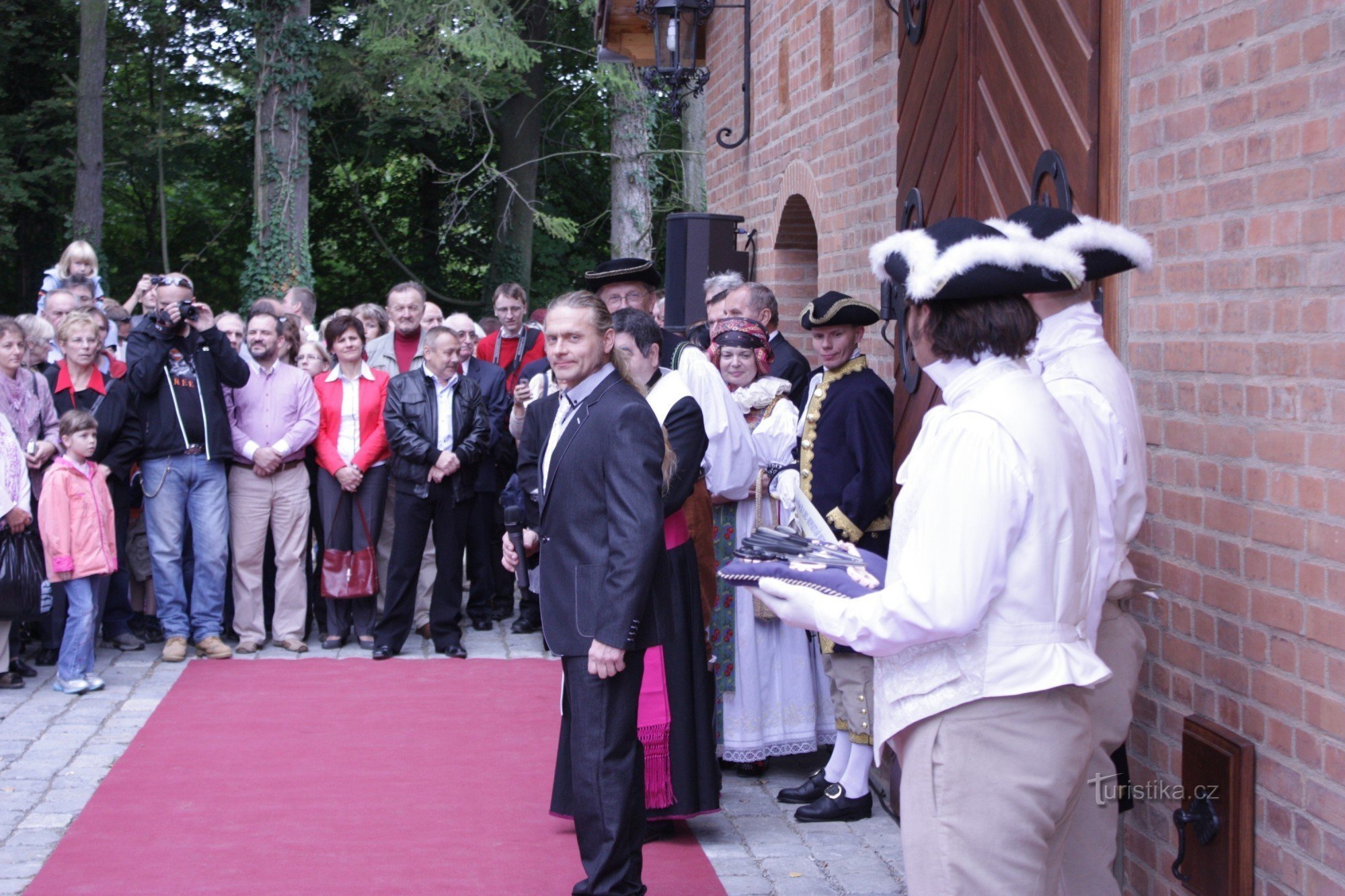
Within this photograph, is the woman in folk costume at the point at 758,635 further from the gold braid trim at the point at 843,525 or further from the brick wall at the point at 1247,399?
the brick wall at the point at 1247,399

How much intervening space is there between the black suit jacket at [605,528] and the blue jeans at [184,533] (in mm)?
4333

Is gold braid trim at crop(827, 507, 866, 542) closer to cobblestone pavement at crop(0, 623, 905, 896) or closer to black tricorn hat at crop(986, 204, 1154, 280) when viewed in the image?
cobblestone pavement at crop(0, 623, 905, 896)

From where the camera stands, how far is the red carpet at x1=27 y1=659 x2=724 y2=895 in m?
4.73

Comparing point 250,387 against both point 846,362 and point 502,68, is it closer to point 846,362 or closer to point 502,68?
point 846,362

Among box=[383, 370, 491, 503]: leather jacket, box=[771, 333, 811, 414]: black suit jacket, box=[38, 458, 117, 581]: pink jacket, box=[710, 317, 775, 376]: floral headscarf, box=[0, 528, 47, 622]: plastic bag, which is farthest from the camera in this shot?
box=[383, 370, 491, 503]: leather jacket

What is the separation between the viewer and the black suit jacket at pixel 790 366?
Answer: 21.5 ft

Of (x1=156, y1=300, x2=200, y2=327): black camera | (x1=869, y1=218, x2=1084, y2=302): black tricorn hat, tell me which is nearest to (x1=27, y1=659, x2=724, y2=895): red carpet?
(x1=156, y1=300, x2=200, y2=327): black camera

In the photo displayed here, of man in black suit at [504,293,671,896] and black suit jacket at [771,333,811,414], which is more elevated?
black suit jacket at [771,333,811,414]

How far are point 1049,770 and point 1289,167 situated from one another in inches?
53.7

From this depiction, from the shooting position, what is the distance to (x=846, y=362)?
550cm

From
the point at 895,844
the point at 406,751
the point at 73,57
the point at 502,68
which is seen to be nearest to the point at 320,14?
the point at 502,68

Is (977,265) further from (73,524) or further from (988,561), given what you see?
(73,524)

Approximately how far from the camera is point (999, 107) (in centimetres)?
464

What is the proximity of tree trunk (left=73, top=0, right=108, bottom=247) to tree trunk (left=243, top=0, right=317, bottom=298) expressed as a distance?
4406mm
